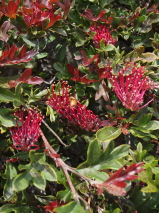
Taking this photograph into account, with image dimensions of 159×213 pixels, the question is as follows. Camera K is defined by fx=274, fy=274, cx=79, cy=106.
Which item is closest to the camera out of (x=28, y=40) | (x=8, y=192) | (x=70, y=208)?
(x=70, y=208)

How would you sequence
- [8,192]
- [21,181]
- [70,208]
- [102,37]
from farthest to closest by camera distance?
[102,37] < [8,192] < [21,181] < [70,208]

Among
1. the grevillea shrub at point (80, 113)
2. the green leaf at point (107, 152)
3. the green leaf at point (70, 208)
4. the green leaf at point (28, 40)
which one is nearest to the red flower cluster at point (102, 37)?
the grevillea shrub at point (80, 113)

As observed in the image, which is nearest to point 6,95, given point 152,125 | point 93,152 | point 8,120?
point 8,120

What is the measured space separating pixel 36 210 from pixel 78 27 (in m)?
0.90

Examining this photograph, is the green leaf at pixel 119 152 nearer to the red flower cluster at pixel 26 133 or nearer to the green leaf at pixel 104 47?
the red flower cluster at pixel 26 133

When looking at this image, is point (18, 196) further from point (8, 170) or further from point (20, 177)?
point (20, 177)

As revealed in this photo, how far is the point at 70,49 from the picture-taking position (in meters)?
1.62

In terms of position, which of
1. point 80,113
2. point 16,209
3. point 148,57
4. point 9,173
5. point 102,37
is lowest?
point 16,209

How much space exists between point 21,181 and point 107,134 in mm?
401

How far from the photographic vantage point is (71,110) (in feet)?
3.87

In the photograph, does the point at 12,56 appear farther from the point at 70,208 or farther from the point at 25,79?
the point at 70,208

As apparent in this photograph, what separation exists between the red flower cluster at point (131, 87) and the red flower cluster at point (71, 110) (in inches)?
6.3

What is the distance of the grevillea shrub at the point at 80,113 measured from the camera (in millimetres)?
953

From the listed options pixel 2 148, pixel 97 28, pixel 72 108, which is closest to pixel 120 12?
pixel 97 28
